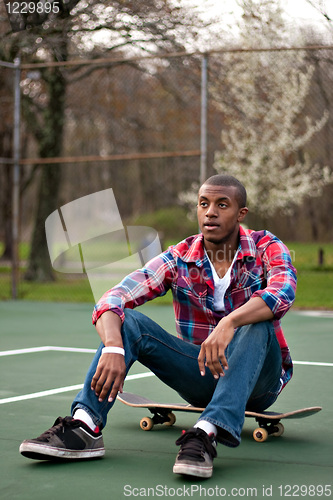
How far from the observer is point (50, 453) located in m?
3.52

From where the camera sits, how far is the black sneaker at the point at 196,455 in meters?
3.32

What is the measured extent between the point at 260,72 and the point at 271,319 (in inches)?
479

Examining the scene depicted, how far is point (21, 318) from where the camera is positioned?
10.3 meters

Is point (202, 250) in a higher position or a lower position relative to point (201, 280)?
higher

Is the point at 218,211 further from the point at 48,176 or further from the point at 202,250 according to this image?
the point at 48,176

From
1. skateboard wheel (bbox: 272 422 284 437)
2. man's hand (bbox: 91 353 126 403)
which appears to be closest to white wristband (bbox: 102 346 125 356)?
man's hand (bbox: 91 353 126 403)

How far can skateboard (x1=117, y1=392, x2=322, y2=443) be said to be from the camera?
4027 mm

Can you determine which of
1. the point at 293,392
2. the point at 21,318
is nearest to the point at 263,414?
the point at 293,392

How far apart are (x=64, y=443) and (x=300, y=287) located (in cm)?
1364

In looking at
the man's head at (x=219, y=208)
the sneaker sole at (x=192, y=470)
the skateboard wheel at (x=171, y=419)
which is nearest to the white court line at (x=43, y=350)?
the skateboard wheel at (x=171, y=419)

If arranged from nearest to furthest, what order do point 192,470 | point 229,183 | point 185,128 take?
point 192,470
point 229,183
point 185,128

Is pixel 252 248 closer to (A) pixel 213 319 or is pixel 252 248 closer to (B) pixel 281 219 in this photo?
(A) pixel 213 319

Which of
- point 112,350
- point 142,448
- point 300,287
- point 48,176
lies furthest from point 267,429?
point 300,287

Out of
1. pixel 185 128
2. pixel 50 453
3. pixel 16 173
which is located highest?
pixel 50 453
